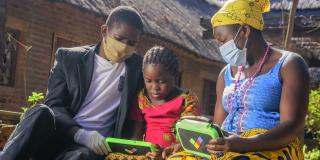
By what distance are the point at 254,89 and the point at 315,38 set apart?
19.3 ft

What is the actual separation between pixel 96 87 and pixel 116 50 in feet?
0.97

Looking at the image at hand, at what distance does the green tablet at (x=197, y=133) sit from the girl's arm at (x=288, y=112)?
106 millimetres

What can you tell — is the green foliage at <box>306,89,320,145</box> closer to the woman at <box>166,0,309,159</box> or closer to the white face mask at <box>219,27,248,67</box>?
the woman at <box>166,0,309,159</box>

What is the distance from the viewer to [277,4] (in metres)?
16.7

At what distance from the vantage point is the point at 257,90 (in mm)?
3197

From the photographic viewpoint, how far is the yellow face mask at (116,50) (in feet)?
12.9

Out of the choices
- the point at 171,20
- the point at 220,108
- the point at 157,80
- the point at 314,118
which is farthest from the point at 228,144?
the point at 171,20

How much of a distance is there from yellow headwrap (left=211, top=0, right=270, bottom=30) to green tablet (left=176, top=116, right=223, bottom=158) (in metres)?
0.64

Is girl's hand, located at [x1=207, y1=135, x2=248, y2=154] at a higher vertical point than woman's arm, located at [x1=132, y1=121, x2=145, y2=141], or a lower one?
higher

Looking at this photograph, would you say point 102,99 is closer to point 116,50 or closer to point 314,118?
point 116,50

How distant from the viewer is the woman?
9.68 ft

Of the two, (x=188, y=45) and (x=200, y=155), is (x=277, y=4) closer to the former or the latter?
(x=188, y=45)

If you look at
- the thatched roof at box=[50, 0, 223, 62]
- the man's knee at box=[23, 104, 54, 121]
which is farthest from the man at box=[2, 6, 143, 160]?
the thatched roof at box=[50, 0, 223, 62]

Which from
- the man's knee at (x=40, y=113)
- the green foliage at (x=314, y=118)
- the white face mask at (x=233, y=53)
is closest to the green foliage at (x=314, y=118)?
the green foliage at (x=314, y=118)
